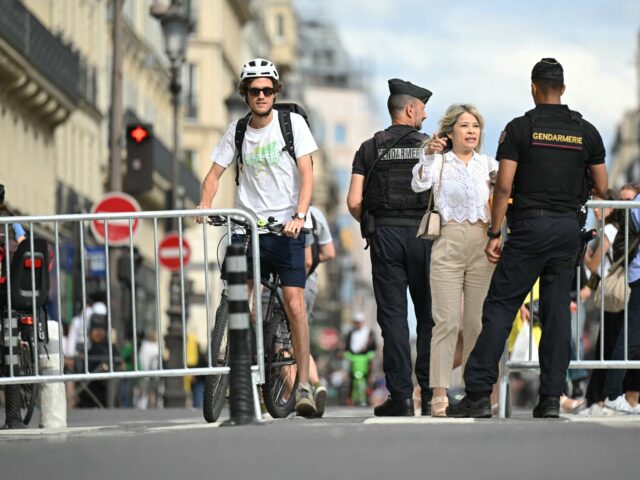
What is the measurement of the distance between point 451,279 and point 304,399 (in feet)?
4.01

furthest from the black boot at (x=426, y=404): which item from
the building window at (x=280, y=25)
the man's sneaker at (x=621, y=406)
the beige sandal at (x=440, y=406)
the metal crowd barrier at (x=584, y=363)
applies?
the building window at (x=280, y=25)

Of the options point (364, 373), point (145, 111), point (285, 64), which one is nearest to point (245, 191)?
point (364, 373)

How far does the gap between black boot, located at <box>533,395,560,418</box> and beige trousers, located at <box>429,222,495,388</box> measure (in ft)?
2.89

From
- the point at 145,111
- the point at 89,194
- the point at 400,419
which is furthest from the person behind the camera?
the point at 145,111

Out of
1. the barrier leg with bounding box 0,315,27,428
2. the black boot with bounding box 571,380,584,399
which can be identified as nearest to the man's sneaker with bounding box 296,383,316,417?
the barrier leg with bounding box 0,315,27,428

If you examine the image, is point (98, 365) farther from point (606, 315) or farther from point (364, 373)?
point (364, 373)

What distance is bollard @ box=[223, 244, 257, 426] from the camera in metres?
12.4

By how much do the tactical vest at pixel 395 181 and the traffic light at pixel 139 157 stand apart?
43.4 feet

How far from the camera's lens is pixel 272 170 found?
553 inches

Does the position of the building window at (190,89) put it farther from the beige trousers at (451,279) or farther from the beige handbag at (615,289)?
the beige trousers at (451,279)

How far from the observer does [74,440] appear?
12078 millimetres

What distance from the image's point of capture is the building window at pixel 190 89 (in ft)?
263

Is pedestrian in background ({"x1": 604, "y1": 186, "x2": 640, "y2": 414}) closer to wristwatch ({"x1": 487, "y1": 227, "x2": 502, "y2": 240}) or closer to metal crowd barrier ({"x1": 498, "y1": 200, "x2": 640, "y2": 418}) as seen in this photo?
metal crowd barrier ({"x1": 498, "y1": 200, "x2": 640, "y2": 418})

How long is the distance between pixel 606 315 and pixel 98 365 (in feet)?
25.1
